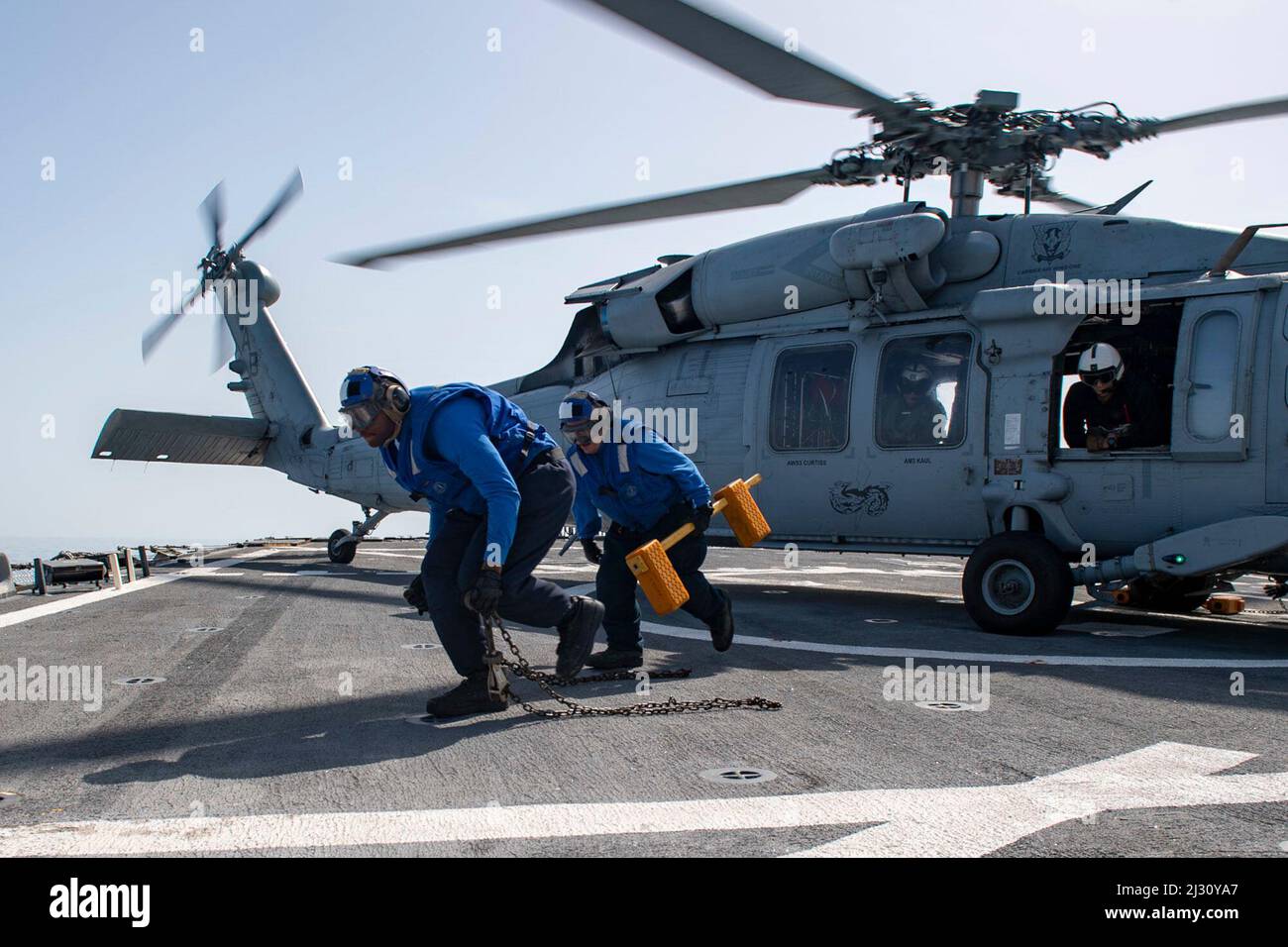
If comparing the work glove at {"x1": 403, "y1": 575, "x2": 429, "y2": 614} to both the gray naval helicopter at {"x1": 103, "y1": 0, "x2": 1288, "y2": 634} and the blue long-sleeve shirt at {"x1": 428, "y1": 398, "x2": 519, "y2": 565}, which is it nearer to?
the blue long-sleeve shirt at {"x1": 428, "y1": 398, "x2": 519, "y2": 565}

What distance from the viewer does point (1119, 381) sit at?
29.1 ft

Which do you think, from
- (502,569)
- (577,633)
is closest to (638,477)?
(577,633)

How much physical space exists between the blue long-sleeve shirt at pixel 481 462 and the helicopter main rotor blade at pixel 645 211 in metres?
4.92

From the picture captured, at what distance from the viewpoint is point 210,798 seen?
3.68 m

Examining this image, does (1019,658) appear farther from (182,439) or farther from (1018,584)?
(182,439)

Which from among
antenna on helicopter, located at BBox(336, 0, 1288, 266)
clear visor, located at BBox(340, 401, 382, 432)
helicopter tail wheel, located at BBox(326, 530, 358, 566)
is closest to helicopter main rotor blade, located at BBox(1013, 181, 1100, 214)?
antenna on helicopter, located at BBox(336, 0, 1288, 266)

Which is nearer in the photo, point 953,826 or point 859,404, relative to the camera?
point 953,826

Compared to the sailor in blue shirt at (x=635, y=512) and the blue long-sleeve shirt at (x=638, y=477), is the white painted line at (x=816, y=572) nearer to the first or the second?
the sailor in blue shirt at (x=635, y=512)

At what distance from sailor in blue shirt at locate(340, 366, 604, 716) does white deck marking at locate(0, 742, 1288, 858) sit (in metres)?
1.66

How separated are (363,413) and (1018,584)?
5.81m

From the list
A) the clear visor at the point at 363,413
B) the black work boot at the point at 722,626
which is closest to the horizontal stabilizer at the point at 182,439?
the black work boot at the point at 722,626

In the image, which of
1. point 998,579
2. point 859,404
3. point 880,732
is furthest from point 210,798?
point 859,404
